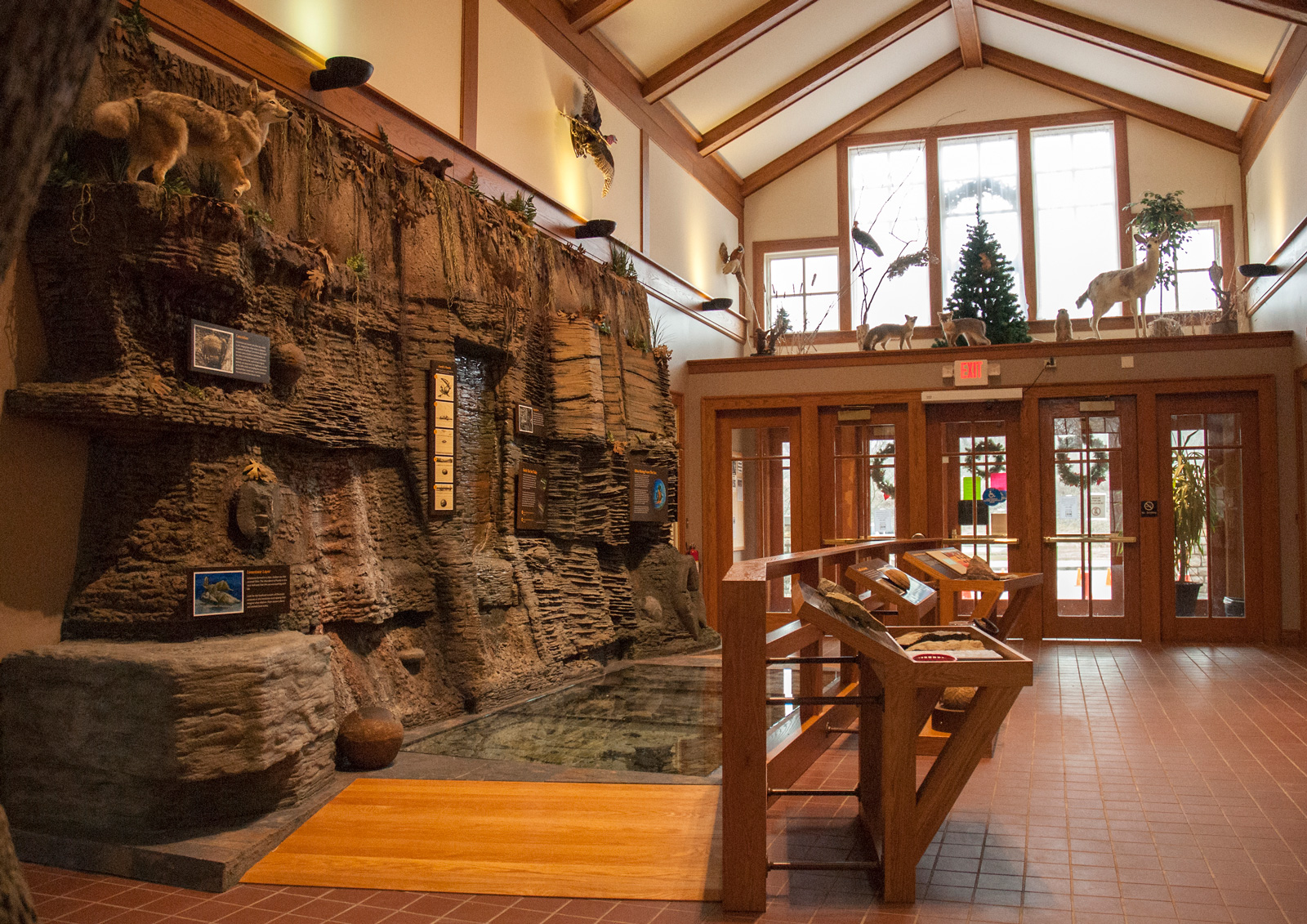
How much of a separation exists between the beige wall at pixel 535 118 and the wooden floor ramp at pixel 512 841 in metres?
4.90

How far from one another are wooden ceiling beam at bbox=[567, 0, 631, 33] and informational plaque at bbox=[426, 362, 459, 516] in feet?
14.2

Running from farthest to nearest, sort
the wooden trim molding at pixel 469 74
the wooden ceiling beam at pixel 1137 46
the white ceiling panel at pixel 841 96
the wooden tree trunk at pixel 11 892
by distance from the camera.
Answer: the white ceiling panel at pixel 841 96, the wooden ceiling beam at pixel 1137 46, the wooden trim molding at pixel 469 74, the wooden tree trunk at pixel 11 892

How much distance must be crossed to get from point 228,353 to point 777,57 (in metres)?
8.47

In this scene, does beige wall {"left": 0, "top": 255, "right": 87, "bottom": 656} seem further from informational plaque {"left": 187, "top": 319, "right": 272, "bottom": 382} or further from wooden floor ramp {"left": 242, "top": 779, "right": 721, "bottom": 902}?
wooden floor ramp {"left": 242, "top": 779, "right": 721, "bottom": 902}

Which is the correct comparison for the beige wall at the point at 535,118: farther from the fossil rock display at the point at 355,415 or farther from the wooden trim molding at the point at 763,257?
the wooden trim molding at the point at 763,257

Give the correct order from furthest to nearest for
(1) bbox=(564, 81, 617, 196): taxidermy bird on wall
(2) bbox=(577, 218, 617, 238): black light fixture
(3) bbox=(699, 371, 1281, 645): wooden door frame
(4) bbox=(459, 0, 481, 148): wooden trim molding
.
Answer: (3) bbox=(699, 371, 1281, 645): wooden door frame → (1) bbox=(564, 81, 617, 196): taxidermy bird on wall → (2) bbox=(577, 218, 617, 238): black light fixture → (4) bbox=(459, 0, 481, 148): wooden trim molding

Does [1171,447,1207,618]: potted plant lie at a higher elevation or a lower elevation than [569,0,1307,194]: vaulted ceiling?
lower

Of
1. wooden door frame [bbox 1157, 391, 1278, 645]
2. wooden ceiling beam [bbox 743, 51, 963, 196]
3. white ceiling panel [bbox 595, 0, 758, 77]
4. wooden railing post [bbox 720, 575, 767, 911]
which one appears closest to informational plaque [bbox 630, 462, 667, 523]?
white ceiling panel [bbox 595, 0, 758, 77]

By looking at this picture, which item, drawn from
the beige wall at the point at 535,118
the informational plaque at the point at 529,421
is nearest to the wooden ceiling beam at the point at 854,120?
the beige wall at the point at 535,118

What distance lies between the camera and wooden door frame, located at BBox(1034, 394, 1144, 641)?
373 inches

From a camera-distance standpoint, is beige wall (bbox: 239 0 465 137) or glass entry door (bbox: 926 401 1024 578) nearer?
beige wall (bbox: 239 0 465 137)

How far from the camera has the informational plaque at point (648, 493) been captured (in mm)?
8070

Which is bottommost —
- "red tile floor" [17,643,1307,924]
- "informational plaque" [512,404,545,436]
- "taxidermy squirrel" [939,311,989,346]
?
"red tile floor" [17,643,1307,924]

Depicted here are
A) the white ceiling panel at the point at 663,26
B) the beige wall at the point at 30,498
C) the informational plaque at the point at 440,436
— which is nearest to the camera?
the beige wall at the point at 30,498
